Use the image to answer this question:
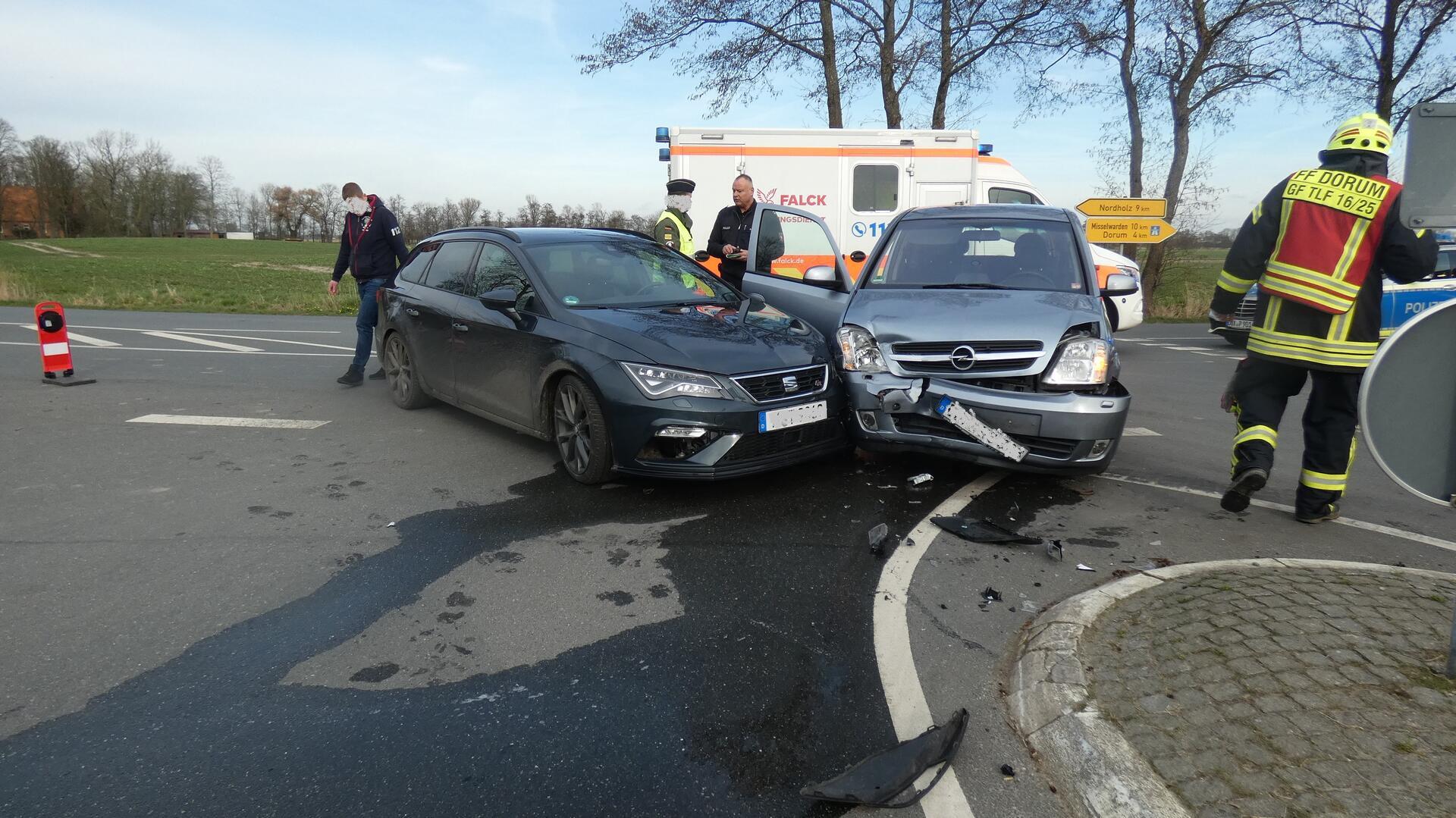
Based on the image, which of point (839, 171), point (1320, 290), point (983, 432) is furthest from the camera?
point (839, 171)

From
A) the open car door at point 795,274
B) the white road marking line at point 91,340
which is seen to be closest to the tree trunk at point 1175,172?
the open car door at point 795,274

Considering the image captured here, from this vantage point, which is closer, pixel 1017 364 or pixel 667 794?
pixel 667 794

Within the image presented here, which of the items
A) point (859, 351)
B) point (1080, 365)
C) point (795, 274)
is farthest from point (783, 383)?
point (795, 274)

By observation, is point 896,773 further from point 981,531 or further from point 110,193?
→ point 110,193

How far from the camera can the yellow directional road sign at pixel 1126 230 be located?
17.4 m

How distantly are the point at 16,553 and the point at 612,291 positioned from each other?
11.9 ft

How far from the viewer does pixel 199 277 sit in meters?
46.8

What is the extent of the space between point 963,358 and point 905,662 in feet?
7.95

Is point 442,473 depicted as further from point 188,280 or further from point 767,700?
point 188,280

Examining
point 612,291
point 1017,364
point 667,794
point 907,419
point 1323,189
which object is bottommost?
point 667,794

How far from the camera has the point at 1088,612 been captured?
360 centimetres

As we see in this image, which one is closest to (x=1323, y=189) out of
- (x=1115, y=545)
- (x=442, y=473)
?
(x=1115, y=545)

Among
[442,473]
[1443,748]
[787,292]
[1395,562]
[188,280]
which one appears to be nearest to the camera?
[1443,748]

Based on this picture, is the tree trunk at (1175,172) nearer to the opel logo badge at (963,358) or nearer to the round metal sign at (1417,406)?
the opel logo badge at (963,358)
